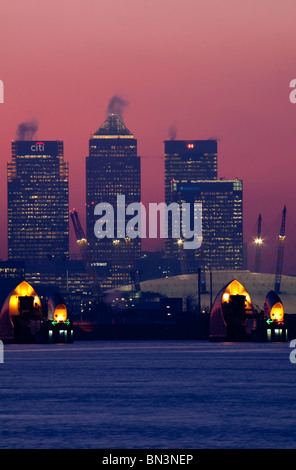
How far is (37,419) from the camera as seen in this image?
214 feet

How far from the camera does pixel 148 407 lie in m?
73.1

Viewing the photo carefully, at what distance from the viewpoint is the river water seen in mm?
55344

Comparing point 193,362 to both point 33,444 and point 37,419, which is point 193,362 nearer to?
point 37,419

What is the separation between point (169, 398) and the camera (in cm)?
8069

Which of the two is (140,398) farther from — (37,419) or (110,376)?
(110,376)

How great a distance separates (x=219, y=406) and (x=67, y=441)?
21732 millimetres

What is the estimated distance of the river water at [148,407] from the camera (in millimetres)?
55344
